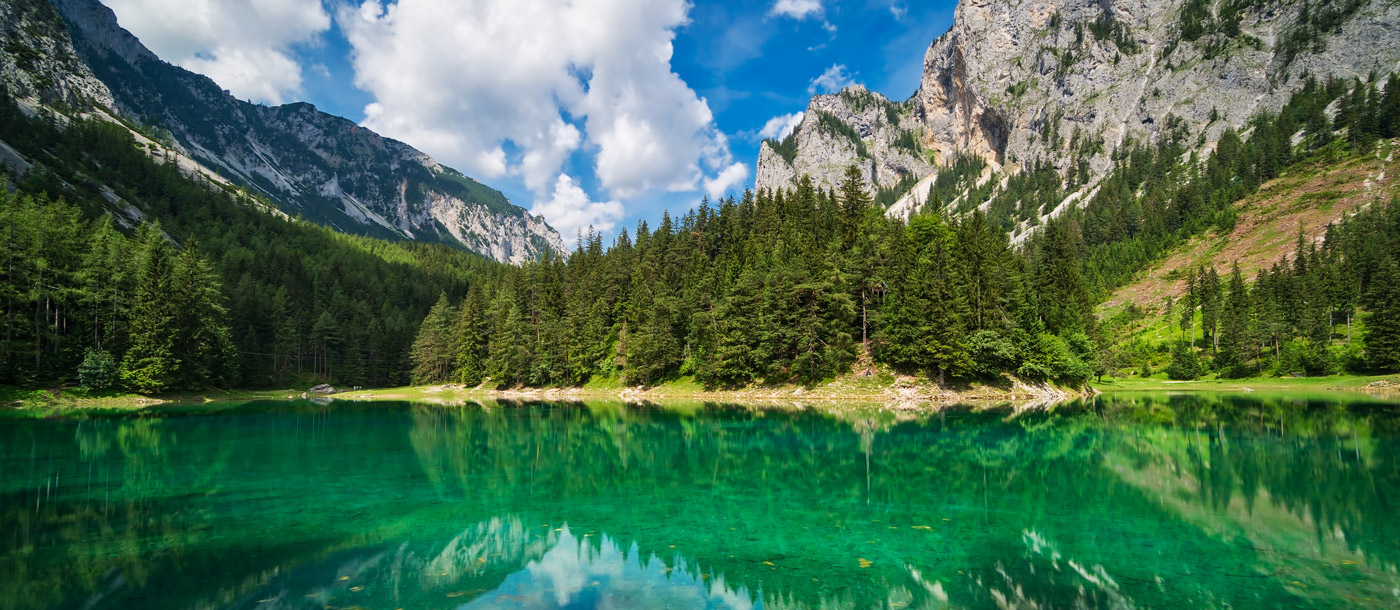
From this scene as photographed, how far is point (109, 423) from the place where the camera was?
115 ft

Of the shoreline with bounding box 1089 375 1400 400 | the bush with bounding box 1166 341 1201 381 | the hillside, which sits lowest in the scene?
the shoreline with bounding box 1089 375 1400 400

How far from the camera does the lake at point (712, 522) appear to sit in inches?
339

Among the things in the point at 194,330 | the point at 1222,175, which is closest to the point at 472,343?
the point at 194,330

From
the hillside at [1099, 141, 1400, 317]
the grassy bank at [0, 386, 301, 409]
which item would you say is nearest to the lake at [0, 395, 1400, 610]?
the grassy bank at [0, 386, 301, 409]

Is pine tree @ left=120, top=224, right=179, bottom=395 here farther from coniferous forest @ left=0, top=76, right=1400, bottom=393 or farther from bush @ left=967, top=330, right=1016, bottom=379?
bush @ left=967, top=330, right=1016, bottom=379

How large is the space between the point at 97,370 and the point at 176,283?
11.3 m

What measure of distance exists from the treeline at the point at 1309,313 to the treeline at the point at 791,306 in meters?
30.7

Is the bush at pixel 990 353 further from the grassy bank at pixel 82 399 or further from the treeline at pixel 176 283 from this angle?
the treeline at pixel 176 283

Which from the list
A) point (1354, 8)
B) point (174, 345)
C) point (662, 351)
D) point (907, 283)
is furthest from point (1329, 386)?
point (1354, 8)

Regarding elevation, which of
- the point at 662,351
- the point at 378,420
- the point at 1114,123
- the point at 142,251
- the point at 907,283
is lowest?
the point at 378,420

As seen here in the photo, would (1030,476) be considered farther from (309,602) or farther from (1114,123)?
(1114,123)

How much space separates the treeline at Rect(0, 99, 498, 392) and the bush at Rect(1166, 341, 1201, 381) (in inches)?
4758

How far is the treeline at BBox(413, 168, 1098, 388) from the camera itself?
53.9m

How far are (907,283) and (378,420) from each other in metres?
45.3
